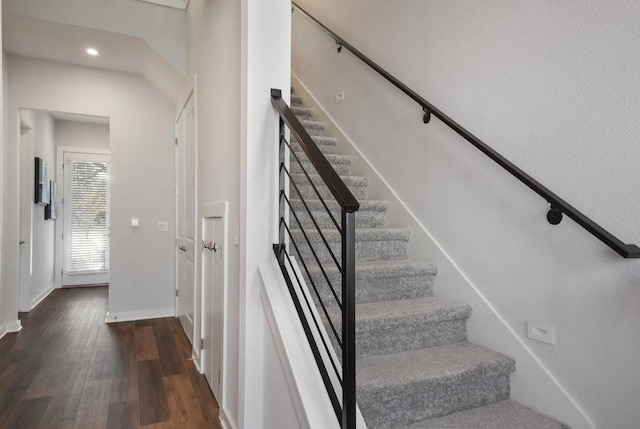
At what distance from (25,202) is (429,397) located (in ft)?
15.6

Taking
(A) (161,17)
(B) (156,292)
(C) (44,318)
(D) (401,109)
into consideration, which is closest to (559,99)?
(D) (401,109)

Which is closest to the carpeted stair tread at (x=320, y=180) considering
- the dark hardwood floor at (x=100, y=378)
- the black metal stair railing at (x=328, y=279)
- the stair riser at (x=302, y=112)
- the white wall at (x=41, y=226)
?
the black metal stair railing at (x=328, y=279)

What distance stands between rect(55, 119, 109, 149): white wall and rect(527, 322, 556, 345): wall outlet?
21.9 ft

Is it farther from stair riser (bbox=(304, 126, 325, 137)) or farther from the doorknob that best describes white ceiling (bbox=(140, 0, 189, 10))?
the doorknob

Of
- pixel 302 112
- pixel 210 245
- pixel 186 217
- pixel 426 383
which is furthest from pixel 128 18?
pixel 426 383

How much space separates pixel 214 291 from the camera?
8.11 ft

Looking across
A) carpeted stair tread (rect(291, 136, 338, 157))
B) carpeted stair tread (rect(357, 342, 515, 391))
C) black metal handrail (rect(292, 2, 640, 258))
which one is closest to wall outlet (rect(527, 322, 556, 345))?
carpeted stair tread (rect(357, 342, 515, 391))

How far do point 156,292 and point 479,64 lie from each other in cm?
409

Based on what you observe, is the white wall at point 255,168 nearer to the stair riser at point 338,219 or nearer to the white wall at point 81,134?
the stair riser at point 338,219

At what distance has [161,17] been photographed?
345 centimetres

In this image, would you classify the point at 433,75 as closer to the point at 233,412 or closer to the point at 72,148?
the point at 233,412

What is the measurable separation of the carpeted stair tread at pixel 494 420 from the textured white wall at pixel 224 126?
3.36ft

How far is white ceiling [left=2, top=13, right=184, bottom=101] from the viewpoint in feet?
10.4

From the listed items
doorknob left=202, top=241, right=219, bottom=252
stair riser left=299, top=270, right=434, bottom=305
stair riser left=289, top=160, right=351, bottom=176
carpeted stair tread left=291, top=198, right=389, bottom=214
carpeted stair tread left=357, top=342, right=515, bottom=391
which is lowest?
carpeted stair tread left=357, top=342, right=515, bottom=391
